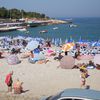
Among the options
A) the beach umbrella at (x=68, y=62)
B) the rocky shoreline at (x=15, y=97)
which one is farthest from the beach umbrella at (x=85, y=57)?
the rocky shoreline at (x=15, y=97)

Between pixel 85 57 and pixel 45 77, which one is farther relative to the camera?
pixel 85 57

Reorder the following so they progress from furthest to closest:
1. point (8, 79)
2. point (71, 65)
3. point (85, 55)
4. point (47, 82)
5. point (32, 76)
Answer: point (85, 55), point (71, 65), point (32, 76), point (47, 82), point (8, 79)

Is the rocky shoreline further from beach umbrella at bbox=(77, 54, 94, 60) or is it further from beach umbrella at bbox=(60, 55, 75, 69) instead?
beach umbrella at bbox=(77, 54, 94, 60)

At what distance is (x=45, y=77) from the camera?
18062 millimetres

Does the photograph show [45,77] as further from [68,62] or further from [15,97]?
[15,97]

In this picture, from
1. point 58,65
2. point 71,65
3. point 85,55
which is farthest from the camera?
point 85,55

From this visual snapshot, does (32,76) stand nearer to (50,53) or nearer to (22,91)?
(22,91)

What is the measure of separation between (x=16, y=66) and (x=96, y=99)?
14.4 metres

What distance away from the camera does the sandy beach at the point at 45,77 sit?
49.2 feet

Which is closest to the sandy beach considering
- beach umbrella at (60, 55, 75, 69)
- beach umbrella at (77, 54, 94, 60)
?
beach umbrella at (60, 55, 75, 69)

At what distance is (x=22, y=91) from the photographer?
14469 millimetres

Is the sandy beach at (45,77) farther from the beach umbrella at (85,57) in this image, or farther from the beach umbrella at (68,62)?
the beach umbrella at (85,57)

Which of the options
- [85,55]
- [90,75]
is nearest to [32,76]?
[90,75]

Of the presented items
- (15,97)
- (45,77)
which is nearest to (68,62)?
(45,77)
